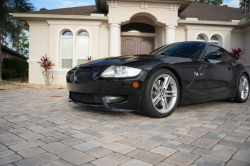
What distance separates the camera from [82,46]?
1047 centimetres

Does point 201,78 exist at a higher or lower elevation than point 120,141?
higher

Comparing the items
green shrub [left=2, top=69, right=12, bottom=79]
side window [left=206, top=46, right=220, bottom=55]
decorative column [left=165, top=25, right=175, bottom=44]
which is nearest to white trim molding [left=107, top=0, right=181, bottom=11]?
decorative column [left=165, top=25, right=175, bottom=44]

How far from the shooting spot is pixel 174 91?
3.14 metres

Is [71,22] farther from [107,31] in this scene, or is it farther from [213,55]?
[213,55]

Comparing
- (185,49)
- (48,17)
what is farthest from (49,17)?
(185,49)

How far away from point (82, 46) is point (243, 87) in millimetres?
7963

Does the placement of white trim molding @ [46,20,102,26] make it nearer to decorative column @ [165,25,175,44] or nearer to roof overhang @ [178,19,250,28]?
decorative column @ [165,25,175,44]

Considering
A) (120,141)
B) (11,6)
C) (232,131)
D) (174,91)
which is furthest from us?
(11,6)

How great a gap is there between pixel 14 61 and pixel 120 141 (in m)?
23.6

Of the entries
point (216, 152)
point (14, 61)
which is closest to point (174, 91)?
point (216, 152)

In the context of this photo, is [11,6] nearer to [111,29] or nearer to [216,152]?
[111,29]

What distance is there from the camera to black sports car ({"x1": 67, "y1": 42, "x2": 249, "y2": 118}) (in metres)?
2.74

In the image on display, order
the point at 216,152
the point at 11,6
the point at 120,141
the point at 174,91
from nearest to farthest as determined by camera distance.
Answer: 1. the point at 216,152
2. the point at 120,141
3. the point at 174,91
4. the point at 11,6

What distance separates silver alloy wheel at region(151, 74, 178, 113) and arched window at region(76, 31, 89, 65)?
7904mm
